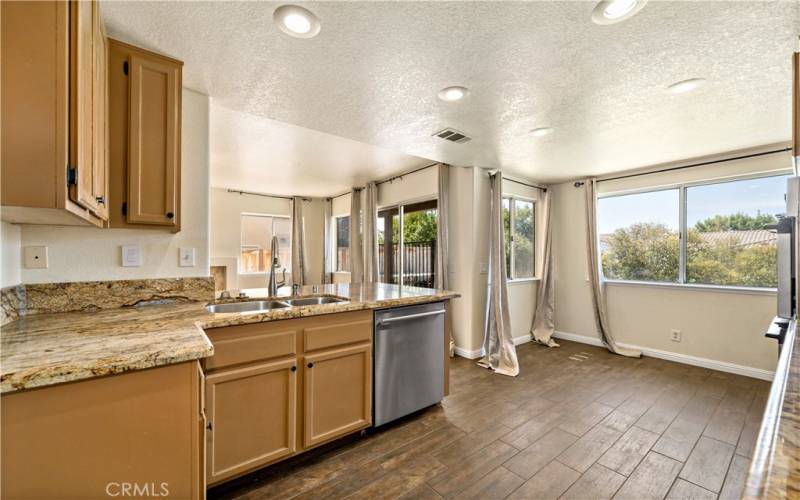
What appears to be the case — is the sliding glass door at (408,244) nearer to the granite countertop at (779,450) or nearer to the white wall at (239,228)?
the white wall at (239,228)

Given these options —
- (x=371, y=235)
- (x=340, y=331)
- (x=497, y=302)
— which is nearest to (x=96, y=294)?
(x=340, y=331)

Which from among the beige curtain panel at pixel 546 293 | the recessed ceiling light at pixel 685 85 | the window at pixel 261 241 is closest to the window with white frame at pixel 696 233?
the beige curtain panel at pixel 546 293

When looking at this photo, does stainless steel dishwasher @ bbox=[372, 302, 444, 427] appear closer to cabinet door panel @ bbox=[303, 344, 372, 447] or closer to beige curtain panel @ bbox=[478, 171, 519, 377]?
cabinet door panel @ bbox=[303, 344, 372, 447]

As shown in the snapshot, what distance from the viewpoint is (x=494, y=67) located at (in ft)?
5.80

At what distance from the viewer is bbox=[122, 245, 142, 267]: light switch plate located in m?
1.84

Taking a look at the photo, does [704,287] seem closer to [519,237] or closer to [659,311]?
[659,311]

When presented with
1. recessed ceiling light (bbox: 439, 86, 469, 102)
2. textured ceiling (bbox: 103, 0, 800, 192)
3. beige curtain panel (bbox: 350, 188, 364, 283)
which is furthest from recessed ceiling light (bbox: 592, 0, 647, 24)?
beige curtain panel (bbox: 350, 188, 364, 283)

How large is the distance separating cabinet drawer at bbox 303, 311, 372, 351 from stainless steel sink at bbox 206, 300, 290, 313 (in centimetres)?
43

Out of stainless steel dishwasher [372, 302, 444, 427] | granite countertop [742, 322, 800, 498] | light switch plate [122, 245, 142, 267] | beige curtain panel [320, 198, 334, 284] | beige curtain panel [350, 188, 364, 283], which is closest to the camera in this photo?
granite countertop [742, 322, 800, 498]

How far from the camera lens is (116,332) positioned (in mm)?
1276

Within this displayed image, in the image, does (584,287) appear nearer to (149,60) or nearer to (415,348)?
(415,348)

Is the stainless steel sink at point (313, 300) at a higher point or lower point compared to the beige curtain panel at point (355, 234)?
lower

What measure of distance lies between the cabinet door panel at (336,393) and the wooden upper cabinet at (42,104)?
1.33 m

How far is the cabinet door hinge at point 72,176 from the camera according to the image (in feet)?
3.57
